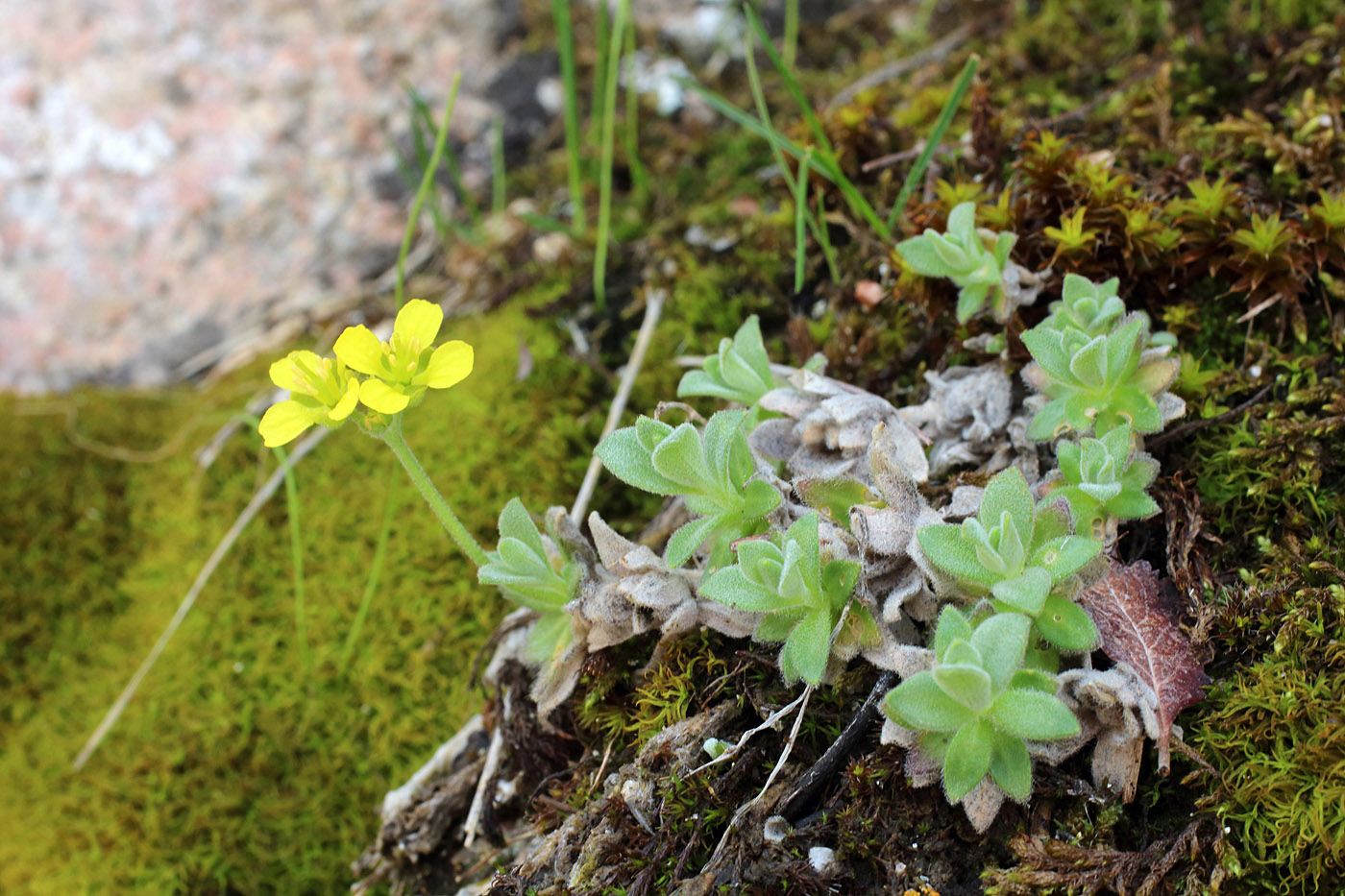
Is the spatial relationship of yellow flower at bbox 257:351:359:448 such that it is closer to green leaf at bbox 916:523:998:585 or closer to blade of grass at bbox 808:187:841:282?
green leaf at bbox 916:523:998:585

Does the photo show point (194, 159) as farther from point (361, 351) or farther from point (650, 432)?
point (650, 432)

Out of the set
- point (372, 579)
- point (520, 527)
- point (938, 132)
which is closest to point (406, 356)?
point (520, 527)

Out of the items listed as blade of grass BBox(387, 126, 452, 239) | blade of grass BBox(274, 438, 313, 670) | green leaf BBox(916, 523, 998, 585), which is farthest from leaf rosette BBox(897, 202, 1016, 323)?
blade of grass BBox(387, 126, 452, 239)

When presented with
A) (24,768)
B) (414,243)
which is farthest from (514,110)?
(24,768)

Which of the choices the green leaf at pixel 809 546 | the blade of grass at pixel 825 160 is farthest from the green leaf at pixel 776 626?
the blade of grass at pixel 825 160

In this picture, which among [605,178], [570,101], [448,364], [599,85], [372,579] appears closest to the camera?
[448,364]

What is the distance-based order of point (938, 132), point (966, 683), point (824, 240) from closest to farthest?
1. point (966, 683)
2. point (938, 132)
3. point (824, 240)

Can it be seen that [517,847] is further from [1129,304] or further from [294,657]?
[1129,304]
